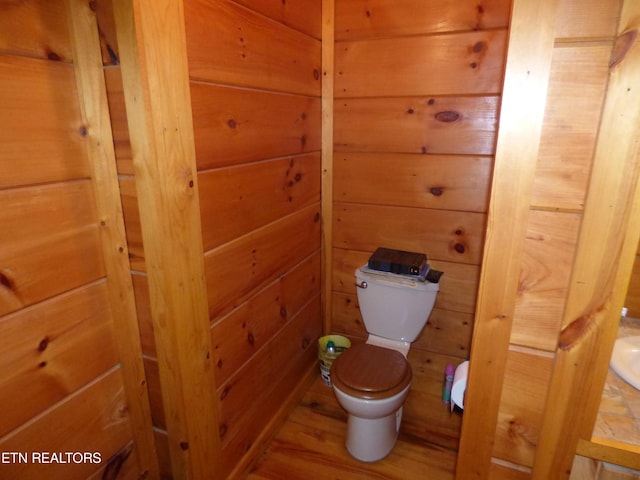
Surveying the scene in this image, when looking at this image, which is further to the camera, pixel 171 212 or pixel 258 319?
pixel 258 319

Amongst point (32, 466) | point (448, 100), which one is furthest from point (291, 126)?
point (32, 466)

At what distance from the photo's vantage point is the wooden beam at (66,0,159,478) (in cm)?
100

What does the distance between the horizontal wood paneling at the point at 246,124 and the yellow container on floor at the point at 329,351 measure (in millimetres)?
1096

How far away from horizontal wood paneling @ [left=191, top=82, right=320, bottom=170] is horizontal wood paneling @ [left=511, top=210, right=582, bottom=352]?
0.95m

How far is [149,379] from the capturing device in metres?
1.29

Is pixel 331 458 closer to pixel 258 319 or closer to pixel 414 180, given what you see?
pixel 258 319

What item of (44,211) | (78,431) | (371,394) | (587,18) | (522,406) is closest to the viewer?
(587,18)

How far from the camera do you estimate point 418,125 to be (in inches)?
76.8

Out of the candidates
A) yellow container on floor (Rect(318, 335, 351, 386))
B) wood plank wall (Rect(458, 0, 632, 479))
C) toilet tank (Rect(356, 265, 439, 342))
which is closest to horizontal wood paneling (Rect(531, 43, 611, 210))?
wood plank wall (Rect(458, 0, 632, 479))

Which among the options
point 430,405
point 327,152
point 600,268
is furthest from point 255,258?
point 430,405

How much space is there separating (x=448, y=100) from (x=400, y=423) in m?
1.60

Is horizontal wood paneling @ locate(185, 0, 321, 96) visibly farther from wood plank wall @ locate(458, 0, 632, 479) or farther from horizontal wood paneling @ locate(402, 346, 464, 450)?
horizontal wood paneling @ locate(402, 346, 464, 450)

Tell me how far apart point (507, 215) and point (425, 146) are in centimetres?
128

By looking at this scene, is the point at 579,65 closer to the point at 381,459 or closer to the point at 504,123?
the point at 504,123
